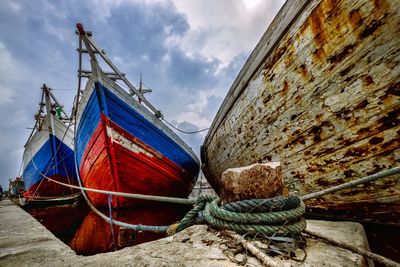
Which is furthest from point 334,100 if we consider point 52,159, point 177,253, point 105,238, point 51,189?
point 51,189

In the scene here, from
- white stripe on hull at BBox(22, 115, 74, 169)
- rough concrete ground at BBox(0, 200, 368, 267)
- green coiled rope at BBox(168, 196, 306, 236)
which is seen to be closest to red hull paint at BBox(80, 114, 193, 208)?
rough concrete ground at BBox(0, 200, 368, 267)

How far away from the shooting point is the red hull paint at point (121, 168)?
4383mm

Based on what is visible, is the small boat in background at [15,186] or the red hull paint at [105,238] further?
the small boat in background at [15,186]

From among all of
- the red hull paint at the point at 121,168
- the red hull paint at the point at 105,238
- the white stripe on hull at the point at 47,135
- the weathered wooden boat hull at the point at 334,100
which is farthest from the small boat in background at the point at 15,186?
the weathered wooden boat hull at the point at 334,100

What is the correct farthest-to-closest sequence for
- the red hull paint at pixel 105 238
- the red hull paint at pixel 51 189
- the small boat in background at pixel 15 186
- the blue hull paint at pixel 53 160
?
the small boat in background at pixel 15 186, the red hull paint at pixel 51 189, the blue hull paint at pixel 53 160, the red hull paint at pixel 105 238

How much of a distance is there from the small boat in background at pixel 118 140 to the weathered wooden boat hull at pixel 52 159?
3.01 metres

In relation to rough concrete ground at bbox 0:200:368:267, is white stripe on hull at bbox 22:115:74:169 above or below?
above

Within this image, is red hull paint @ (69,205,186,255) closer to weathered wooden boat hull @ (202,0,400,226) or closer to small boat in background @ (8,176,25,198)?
weathered wooden boat hull @ (202,0,400,226)

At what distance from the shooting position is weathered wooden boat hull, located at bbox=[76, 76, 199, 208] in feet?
14.3

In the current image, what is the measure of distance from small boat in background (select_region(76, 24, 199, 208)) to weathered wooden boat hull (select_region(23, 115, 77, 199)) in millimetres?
3014

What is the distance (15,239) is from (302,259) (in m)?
2.16

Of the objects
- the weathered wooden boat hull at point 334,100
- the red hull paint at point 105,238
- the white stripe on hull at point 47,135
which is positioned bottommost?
the red hull paint at point 105,238

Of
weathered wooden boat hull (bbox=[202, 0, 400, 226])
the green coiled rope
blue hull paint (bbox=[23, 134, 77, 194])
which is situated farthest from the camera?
blue hull paint (bbox=[23, 134, 77, 194])

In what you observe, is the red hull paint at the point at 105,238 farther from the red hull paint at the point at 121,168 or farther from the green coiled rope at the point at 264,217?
the green coiled rope at the point at 264,217
